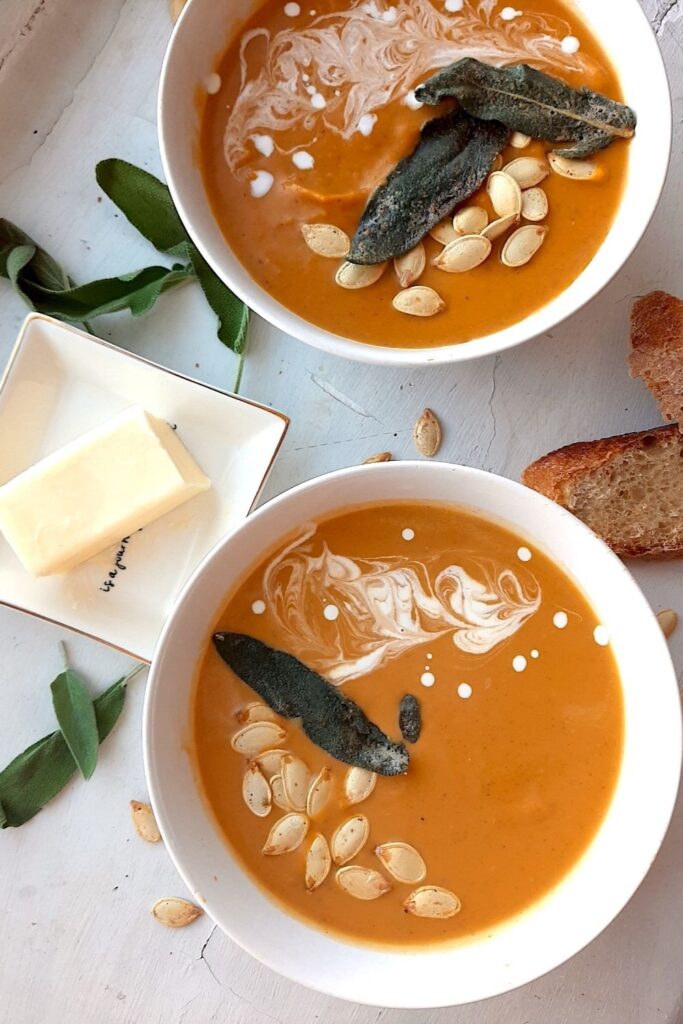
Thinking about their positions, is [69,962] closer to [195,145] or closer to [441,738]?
[441,738]

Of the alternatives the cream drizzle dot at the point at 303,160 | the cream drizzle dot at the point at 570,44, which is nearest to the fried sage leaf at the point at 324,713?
the cream drizzle dot at the point at 303,160

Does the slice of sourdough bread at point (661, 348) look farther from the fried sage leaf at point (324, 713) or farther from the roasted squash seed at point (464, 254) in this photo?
the fried sage leaf at point (324, 713)

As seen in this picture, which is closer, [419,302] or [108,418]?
[419,302]

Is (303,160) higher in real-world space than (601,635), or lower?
higher

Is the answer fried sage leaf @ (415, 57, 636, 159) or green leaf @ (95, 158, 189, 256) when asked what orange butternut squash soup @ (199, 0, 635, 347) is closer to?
fried sage leaf @ (415, 57, 636, 159)

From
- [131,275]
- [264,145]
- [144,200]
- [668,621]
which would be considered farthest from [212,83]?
[668,621]

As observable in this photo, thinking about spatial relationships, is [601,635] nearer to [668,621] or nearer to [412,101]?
[668,621]

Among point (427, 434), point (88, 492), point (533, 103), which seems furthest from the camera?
point (427, 434)

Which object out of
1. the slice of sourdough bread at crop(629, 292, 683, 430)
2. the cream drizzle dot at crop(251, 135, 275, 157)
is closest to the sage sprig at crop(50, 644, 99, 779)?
the cream drizzle dot at crop(251, 135, 275, 157)
